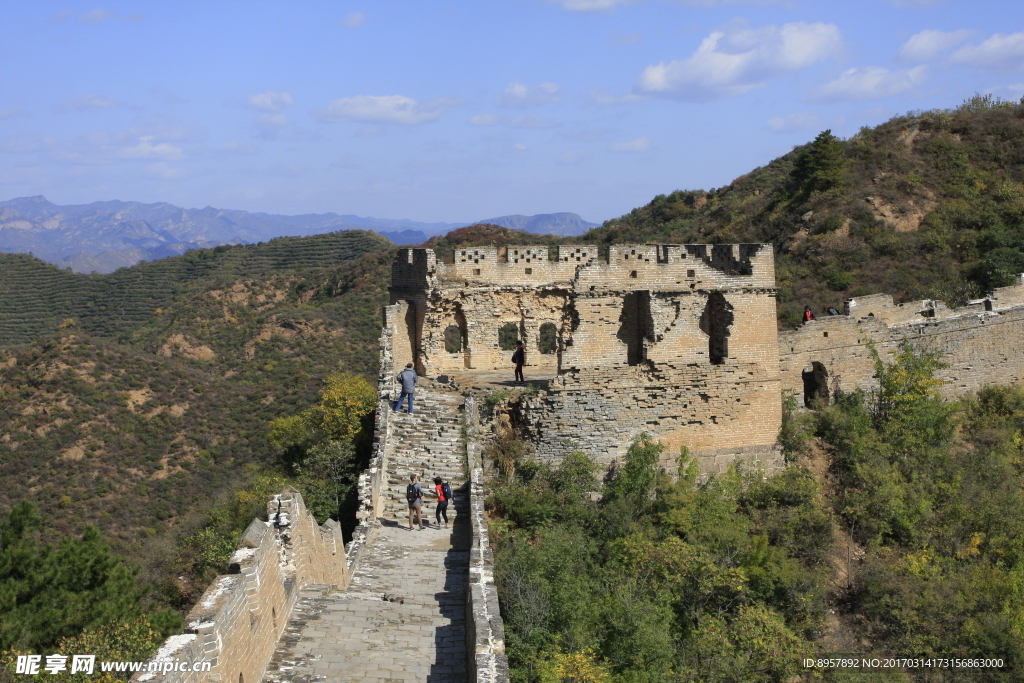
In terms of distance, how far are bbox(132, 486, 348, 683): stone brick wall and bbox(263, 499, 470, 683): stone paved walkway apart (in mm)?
246

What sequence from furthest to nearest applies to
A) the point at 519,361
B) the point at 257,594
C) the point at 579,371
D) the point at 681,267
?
the point at 519,361, the point at 681,267, the point at 579,371, the point at 257,594

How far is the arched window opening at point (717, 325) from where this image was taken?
1591cm

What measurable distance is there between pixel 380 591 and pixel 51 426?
2320cm

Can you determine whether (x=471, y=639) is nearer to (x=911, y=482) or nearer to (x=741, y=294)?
(x=741, y=294)

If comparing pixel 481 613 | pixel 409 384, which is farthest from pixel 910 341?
pixel 481 613

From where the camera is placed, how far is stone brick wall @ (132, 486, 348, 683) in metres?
6.42

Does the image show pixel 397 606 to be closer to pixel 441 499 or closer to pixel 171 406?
pixel 441 499

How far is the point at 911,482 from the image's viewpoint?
1650 cm

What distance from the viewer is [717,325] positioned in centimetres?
1616

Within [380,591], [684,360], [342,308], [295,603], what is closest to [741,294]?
[684,360]

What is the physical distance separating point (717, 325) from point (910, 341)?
526 cm

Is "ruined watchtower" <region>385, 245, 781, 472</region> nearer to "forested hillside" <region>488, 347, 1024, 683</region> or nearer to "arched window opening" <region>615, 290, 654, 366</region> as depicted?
"arched window opening" <region>615, 290, 654, 366</region>

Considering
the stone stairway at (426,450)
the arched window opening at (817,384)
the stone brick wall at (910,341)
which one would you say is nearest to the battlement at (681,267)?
the stone brick wall at (910,341)

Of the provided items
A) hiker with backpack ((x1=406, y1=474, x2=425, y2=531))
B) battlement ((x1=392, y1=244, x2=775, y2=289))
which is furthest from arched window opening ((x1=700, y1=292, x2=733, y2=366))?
hiker with backpack ((x1=406, y1=474, x2=425, y2=531))
